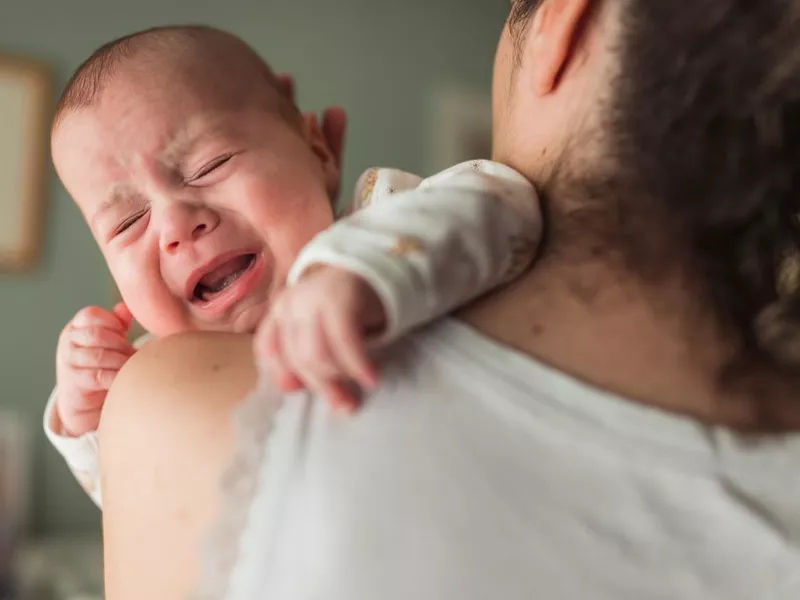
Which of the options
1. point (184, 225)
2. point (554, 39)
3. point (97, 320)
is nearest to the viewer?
point (554, 39)

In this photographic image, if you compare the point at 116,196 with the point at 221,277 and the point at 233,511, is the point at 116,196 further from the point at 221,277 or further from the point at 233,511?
the point at 233,511

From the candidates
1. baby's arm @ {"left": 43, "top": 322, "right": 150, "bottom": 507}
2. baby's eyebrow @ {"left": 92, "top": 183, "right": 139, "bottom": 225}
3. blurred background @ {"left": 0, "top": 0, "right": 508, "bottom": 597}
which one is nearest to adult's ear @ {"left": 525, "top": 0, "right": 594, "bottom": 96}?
baby's eyebrow @ {"left": 92, "top": 183, "right": 139, "bottom": 225}

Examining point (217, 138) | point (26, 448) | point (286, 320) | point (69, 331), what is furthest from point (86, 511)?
point (286, 320)

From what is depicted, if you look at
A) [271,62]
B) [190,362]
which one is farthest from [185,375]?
[271,62]

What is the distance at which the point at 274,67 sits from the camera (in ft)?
9.02

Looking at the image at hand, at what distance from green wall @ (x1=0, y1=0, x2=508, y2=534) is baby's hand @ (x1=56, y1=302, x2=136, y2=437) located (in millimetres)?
1692

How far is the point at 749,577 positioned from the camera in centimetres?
43

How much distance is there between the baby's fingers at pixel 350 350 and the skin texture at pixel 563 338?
0.07m

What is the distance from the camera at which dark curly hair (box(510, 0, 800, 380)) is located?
0.47 metres

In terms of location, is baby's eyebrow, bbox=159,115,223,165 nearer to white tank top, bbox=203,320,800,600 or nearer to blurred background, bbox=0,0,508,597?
white tank top, bbox=203,320,800,600

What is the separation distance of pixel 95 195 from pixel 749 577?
72 centimetres

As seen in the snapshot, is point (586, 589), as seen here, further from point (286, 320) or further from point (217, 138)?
point (217, 138)

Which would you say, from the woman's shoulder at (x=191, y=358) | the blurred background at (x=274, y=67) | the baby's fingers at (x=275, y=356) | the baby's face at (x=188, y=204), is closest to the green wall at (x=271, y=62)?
the blurred background at (x=274, y=67)

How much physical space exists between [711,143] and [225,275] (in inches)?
20.1
